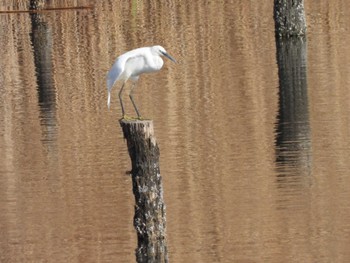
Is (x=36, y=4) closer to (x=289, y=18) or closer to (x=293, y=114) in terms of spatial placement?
(x=289, y=18)

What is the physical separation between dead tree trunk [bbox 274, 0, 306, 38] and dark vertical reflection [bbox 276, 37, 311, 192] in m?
0.15

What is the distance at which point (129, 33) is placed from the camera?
24109mm

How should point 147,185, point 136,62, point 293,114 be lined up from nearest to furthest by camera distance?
point 147,185, point 136,62, point 293,114

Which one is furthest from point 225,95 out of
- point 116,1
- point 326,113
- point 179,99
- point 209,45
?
point 116,1

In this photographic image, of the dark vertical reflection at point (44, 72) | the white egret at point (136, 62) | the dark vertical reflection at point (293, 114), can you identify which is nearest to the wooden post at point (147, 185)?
the white egret at point (136, 62)

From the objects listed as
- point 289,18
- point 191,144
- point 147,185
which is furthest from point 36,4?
point 147,185

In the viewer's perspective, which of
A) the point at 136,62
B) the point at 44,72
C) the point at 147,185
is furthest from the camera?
the point at 44,72

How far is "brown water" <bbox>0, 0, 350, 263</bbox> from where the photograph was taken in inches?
455

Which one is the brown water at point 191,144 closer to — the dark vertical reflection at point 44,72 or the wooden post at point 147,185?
the dark vertical reflection at point 44,72

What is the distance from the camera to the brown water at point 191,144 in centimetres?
1155

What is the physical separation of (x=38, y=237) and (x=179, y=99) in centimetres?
622

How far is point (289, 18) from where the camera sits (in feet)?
74.0

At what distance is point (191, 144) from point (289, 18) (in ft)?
25.7

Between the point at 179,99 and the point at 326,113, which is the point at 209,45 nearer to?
the point at 179,99
